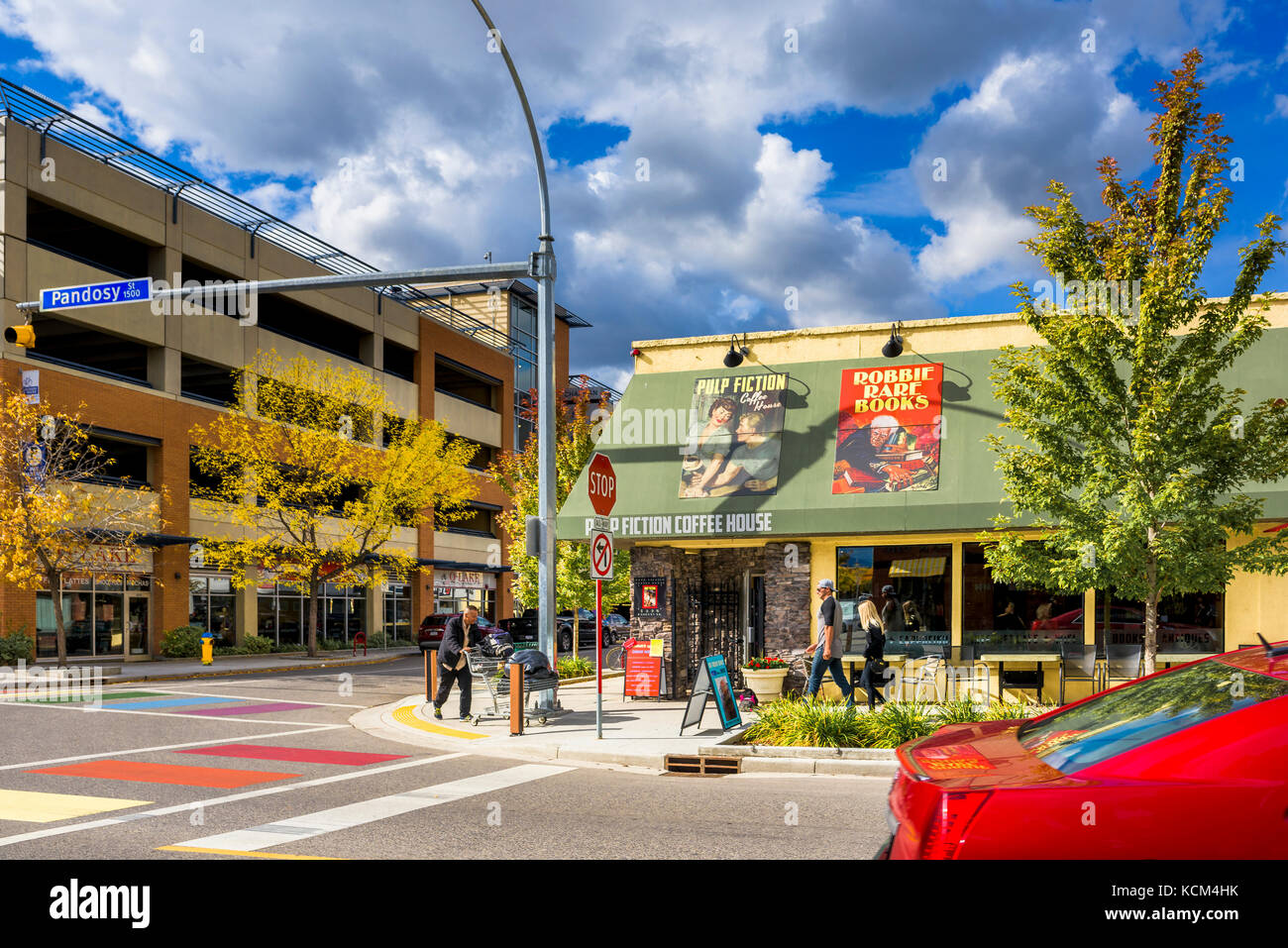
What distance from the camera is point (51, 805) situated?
8.72 meters

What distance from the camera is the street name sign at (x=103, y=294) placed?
51.3ft

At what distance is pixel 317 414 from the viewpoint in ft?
117

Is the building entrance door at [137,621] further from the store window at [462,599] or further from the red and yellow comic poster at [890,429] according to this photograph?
the red and yellow comic poster at [890,429]

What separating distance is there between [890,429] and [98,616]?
2541 cm

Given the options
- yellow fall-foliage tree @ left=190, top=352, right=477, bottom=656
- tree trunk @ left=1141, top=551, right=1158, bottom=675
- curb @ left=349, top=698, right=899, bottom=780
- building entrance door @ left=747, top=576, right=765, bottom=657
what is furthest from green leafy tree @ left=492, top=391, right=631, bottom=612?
tree trunk @ left=1141, top=551, right=1158, bottom=675

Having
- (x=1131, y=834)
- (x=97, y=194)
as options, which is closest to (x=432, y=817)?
(x=1131, y=834)

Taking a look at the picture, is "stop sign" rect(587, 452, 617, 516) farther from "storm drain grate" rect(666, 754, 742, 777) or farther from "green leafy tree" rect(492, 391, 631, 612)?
"green leafy tree" rect(492, 391, 631, 612)

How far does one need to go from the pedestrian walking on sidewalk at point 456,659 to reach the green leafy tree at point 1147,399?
308 inches

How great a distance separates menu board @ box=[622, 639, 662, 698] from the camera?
17.2 metres

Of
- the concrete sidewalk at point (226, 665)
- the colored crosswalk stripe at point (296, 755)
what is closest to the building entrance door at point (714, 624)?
the colored crosswalk stripe at point (296, 755)

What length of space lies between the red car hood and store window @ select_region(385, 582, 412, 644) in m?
41.3

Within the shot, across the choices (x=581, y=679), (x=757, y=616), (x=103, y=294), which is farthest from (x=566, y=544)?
(x=103, y=294)
